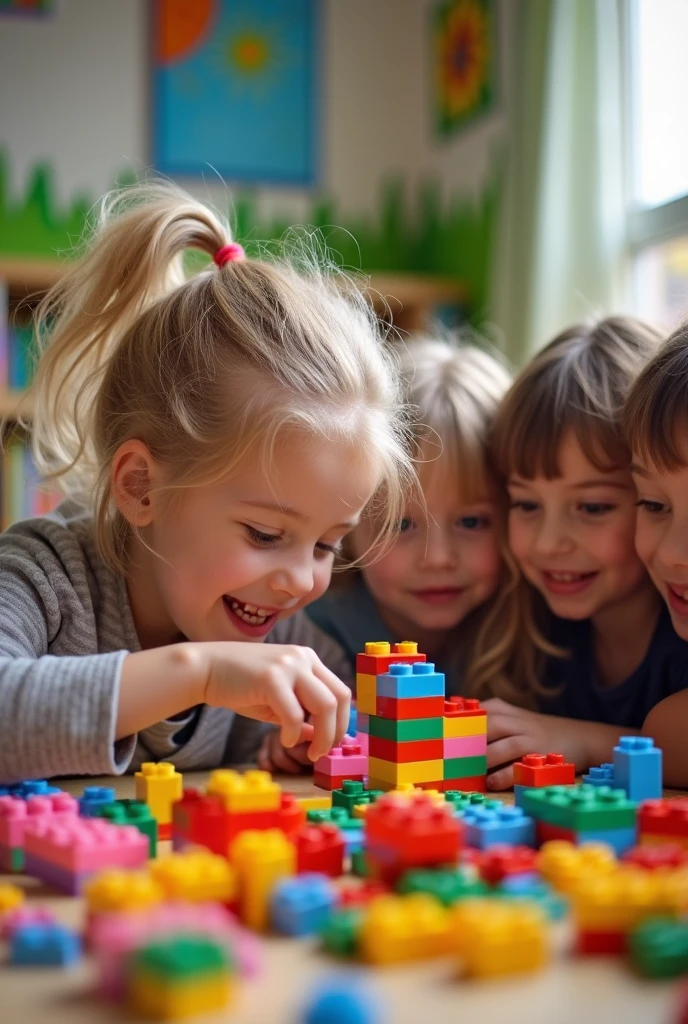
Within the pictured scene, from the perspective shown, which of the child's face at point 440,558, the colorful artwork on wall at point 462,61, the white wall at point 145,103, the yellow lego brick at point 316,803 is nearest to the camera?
the yellow lego brick at point 316,803

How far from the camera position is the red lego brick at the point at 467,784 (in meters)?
0.99

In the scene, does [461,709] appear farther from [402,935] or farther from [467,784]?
[402,935]

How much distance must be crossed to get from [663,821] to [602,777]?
0.47 feet

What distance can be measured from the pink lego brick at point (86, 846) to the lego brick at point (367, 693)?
30cm

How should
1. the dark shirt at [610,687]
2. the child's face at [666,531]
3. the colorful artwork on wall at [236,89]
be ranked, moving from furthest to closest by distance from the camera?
the colorful artwork on wall at [236,89], the dark shirt at [610,687], the child's face at [666,531]

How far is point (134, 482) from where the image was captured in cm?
118

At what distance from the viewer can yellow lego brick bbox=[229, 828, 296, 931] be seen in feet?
1.98

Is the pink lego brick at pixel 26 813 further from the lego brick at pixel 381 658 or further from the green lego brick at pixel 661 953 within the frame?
the green lego brick at pixel 661 953

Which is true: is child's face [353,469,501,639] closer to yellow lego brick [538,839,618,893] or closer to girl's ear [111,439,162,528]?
girl's ear [111,439,162,528]

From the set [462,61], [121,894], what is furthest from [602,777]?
[462,61]

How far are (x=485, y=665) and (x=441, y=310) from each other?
6.20 feet

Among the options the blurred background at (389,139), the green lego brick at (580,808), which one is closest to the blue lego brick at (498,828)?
the green lego brick at (580,808)

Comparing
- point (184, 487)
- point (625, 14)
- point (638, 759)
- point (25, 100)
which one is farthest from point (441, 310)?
point (638, 759)

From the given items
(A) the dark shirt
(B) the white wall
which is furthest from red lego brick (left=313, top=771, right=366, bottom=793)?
(B) the white wall
